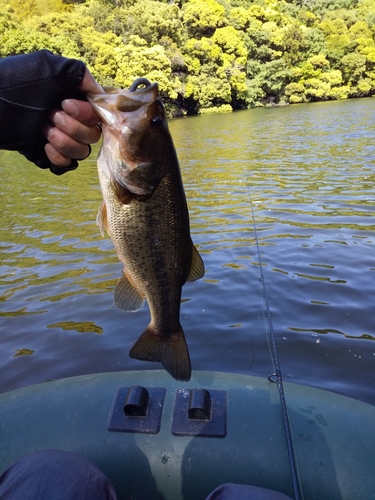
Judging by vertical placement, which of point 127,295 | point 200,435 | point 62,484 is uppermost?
point 127,295

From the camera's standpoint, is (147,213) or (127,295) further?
(127,295)

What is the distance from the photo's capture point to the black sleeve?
1.82 m

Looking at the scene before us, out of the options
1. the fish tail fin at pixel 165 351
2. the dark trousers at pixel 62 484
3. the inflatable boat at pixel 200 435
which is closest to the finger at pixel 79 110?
the fish tail fin at pixel 165 351

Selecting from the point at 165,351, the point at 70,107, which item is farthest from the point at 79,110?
the point at 165,351

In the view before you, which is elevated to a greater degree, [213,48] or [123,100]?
[213,48]

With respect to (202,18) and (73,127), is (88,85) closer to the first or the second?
(73,127)

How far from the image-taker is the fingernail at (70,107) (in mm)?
1850

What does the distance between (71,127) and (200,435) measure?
1.81 metres

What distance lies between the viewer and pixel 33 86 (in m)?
1.83

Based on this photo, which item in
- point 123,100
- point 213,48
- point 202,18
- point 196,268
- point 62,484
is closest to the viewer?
A: point 123,100

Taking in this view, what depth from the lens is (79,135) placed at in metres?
1.91

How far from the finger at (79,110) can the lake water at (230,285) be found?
322cm

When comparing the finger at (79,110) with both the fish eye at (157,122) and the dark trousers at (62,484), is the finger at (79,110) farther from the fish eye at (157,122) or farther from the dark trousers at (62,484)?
the dark trousers at (62,484)

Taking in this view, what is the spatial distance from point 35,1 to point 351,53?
38.6m
